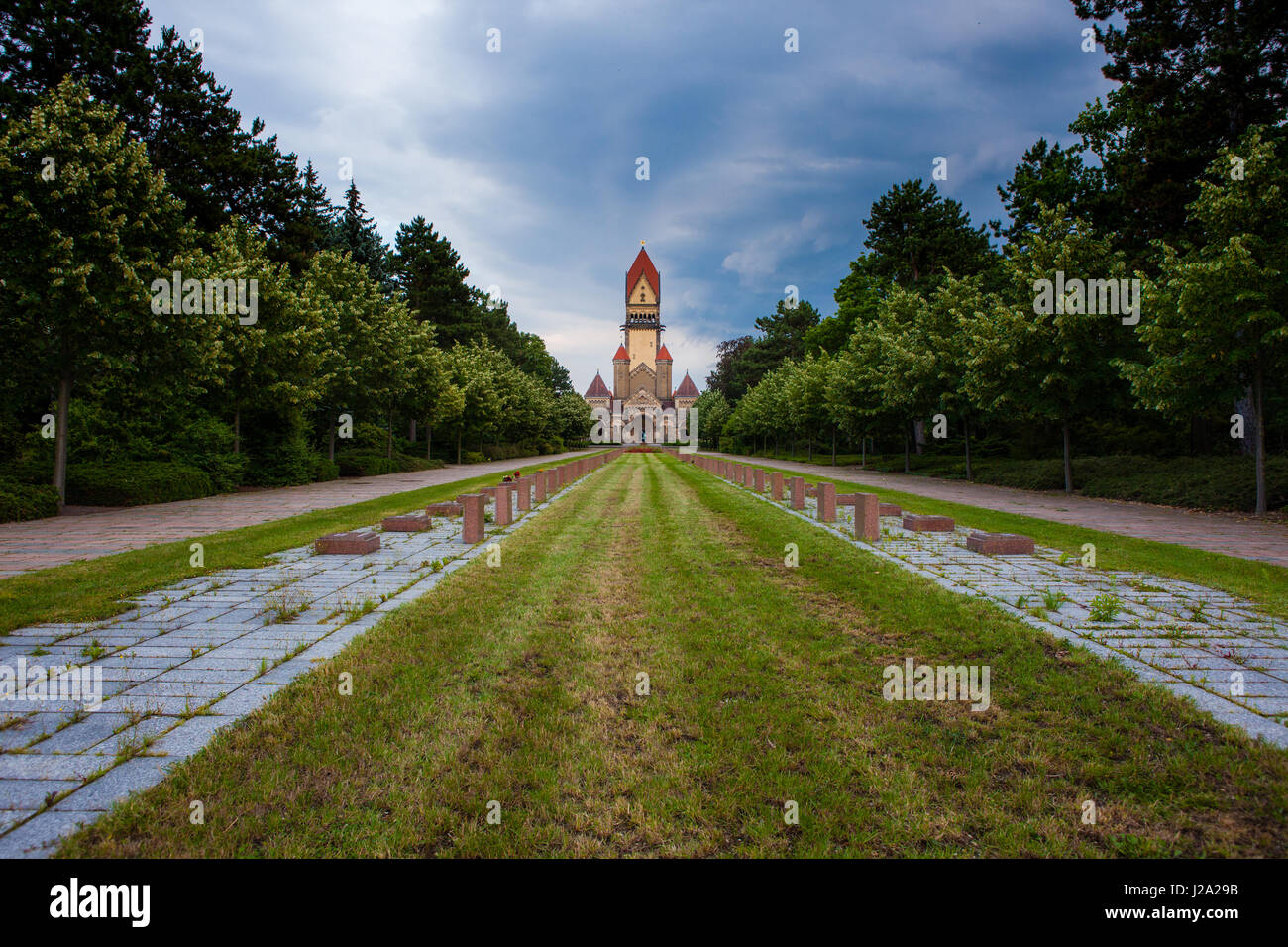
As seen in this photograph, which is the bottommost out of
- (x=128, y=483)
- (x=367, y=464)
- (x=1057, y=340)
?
(x=128, y=483)

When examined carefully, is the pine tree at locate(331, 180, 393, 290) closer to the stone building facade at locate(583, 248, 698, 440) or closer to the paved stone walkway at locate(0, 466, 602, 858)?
the paved stone walkway at locate(0, 466, 602, 858)

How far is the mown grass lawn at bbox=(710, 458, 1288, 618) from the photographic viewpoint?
260 inches

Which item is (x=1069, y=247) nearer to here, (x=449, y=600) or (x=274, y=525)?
(x=449, y=600)

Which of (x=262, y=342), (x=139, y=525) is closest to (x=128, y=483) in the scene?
(x=139, y=525)

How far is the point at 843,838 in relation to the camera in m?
2.50

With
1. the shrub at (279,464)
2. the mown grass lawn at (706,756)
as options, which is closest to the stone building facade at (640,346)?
the shrub at (279,464)

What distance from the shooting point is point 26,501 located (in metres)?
12.4

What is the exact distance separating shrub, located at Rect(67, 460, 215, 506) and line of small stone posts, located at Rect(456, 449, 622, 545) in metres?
7.82

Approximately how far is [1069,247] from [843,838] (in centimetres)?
2081

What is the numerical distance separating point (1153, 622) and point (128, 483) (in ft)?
65.4

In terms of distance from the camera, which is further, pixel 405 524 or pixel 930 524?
pixel 405 524

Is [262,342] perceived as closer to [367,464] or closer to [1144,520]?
[367,464]

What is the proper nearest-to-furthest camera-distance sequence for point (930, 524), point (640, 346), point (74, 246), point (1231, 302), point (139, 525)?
1. point (930, 524)
2. point (139, 525)
3. point (1231, 302)
4. point (74, 246)
5. point (640, 346)
